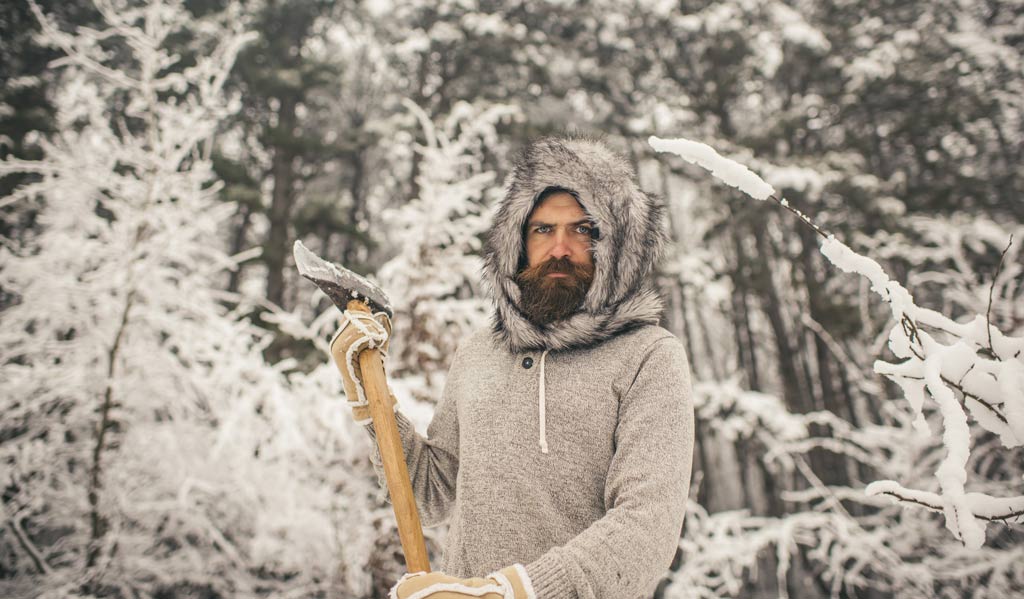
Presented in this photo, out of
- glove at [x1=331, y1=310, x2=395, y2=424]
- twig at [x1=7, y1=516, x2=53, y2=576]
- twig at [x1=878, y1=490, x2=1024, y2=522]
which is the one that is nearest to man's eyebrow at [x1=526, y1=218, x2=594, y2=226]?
glove at [x1=331, y1=310, x2=395, y2=424]

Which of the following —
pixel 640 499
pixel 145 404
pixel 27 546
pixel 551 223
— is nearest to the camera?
pixel 640 499

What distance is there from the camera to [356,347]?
63.0 inches

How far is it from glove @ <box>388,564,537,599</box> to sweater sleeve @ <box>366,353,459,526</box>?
706 mm

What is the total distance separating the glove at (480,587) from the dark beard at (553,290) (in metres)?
0.76

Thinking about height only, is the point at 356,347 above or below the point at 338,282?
below

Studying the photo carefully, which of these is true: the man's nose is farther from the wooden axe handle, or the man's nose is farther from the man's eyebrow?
the wooden axe handle

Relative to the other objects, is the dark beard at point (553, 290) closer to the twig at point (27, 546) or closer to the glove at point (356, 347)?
the glove at point (356, 347)

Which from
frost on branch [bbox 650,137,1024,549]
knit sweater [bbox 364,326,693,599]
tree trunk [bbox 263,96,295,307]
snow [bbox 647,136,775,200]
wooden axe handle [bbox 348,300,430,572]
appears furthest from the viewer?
tree trunk [bbox 263,96,295,307]

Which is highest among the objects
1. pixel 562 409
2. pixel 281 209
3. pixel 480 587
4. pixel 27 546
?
pixel 281 209

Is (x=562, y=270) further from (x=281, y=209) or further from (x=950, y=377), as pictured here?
(x=281, y=209)

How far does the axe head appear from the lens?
1.66 meters

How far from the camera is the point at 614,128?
32.1ft

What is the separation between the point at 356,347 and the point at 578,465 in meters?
0.75

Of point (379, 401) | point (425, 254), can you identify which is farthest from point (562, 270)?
point (425, 254)
